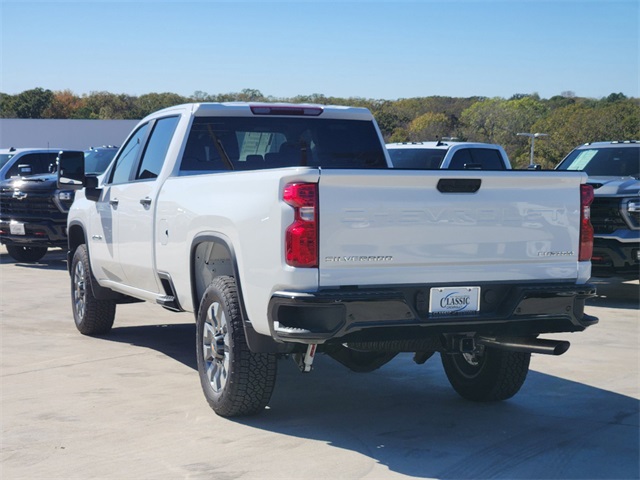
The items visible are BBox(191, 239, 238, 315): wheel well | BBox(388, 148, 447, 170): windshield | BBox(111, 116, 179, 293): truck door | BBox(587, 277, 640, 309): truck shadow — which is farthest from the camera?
BBox(388, 148, 447, 170): windshield

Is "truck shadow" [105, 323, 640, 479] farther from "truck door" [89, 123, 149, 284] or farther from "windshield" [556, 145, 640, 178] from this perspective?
"windshield" [556, 145, 640, 178]

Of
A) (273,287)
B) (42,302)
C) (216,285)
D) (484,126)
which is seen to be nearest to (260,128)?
(216,285)

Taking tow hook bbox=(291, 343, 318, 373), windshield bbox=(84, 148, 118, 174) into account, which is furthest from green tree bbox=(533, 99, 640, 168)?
tow hook bbox=(291, 343, 318, 373)

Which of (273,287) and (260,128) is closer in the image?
(273,287)

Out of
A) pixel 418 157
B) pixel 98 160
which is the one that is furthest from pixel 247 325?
pixel 98 160

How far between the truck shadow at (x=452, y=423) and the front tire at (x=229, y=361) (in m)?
0.17

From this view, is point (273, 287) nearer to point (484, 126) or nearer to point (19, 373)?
point (19, 373)

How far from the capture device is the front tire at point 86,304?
9523 millimetres

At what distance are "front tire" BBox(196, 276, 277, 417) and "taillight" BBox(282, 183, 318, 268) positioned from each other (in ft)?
2.90

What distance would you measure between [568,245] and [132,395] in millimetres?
3302

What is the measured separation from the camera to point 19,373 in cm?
804

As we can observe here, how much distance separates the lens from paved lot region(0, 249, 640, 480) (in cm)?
555

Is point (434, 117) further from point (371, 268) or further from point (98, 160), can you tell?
point (371, 268)

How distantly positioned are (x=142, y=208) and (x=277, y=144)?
3.96 ft
